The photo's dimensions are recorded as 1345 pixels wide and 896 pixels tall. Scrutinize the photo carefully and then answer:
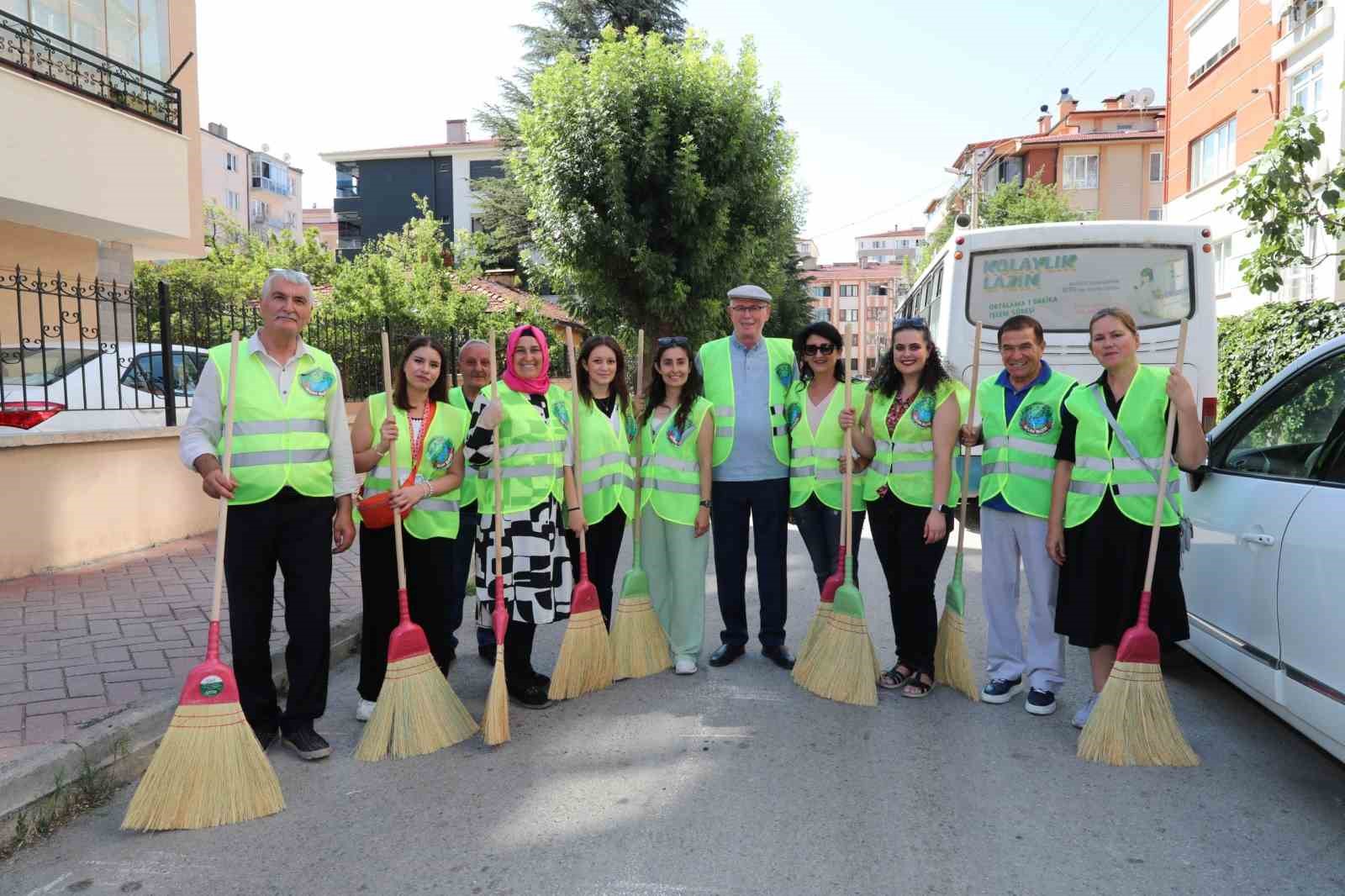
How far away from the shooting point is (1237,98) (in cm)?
2081

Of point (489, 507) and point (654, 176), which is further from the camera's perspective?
point (654, 176)

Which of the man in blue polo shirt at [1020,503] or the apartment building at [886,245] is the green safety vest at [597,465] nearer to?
the man in blue polo shirt at [1020,503]

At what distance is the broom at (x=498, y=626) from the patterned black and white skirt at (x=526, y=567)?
0.04 meters

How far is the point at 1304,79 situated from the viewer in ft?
59.1

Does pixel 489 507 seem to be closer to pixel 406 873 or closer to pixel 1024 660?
pixel 406 873

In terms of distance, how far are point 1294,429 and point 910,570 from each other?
165 cm

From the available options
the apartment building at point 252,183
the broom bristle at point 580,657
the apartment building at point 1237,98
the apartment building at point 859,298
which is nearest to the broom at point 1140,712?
the broom bristle at point 580,657

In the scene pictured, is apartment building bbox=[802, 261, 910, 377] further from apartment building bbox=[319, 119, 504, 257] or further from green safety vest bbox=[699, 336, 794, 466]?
green safety vest bbox=[699, 336, 794, 466]

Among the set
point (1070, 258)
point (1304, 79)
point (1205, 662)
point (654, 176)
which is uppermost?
point (1304, 79)

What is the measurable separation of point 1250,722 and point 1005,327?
198 cm

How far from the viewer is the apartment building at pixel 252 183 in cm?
5966

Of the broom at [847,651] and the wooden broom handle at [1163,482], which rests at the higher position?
the wooden broom handle at [1163,482]

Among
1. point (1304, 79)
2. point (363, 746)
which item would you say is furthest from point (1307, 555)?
point (1304, 79)

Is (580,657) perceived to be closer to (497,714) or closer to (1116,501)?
(497,714)
